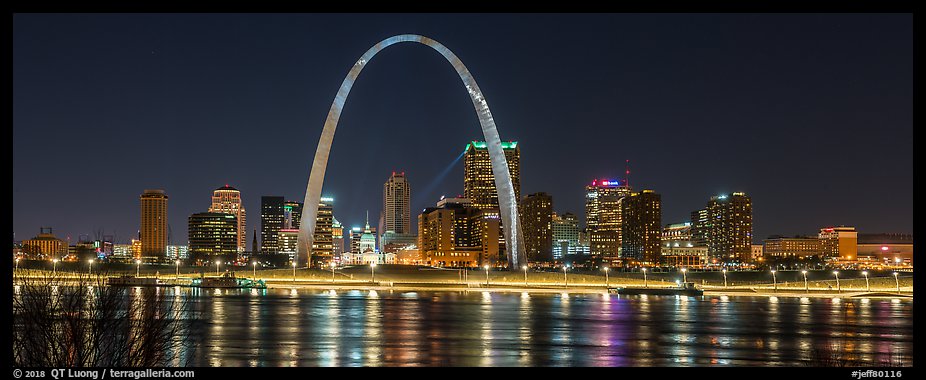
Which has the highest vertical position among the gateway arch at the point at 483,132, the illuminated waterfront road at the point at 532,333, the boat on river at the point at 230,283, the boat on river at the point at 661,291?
the gateway arch at the point at 483,132

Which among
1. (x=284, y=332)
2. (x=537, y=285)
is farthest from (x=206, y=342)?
(x=537, y=285)

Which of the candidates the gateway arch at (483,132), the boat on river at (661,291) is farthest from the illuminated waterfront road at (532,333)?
the gateway arch at (483,132)

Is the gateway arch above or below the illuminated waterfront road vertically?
above

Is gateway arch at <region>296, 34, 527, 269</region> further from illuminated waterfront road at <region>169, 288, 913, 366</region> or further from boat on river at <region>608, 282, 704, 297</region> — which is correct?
illuminated waterfront road at <region>169, 288, 913, 366</region>

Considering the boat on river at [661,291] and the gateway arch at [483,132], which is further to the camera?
the gateway arch at [483,132]

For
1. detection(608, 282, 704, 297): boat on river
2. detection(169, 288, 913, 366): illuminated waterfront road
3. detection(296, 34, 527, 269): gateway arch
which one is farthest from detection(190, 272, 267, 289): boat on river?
detection(608, 282, 704, 297): boat on river

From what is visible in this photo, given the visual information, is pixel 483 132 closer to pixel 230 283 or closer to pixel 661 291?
pixel 661 291

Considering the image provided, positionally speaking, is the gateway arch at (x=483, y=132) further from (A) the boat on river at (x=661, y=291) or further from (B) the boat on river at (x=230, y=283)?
(A) the boat on river at (x=661, y=291)

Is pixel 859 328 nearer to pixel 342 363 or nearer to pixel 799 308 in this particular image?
pixel 799 308
